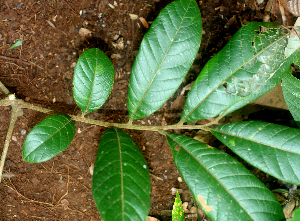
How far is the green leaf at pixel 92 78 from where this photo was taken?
1183 mm

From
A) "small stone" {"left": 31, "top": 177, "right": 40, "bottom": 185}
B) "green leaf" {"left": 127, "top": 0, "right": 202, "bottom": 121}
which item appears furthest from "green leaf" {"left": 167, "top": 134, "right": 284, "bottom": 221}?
"small stone" {"left": 31, "top": 177, "right": 40, "bottom": 185}

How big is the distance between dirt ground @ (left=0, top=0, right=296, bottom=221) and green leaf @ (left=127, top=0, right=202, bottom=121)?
40cm

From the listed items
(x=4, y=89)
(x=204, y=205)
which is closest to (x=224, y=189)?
(x=204, y=205)

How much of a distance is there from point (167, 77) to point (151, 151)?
23.8 inches

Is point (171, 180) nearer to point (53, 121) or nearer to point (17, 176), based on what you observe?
point (53, 121)

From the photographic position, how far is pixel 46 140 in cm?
109

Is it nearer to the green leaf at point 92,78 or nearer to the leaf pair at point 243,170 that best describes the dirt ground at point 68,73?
the green leaf at point 92,78

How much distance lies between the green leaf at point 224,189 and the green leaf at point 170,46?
1.30 ft

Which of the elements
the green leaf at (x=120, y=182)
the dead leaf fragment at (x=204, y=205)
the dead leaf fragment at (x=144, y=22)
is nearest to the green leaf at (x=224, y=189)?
the dead leaf fragment at (x=204, y=205)

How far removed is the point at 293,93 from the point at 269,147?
39 cm

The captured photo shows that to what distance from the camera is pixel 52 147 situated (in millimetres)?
1096

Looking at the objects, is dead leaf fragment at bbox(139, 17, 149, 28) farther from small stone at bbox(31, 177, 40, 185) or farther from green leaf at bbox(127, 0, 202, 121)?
small stone at bbox(31, 177, 40, 185)

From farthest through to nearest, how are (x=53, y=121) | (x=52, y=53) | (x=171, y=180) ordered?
(x=171, y=180) < (x=52, y=53) < (x=53, y=121)

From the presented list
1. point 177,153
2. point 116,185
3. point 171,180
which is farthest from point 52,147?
point 171,180
